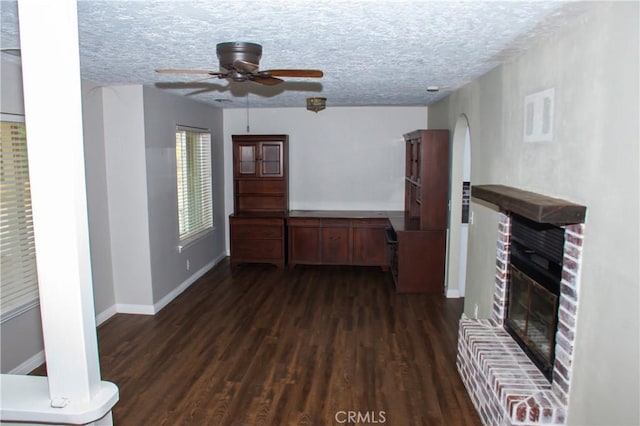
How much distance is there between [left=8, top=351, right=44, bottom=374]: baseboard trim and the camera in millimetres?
3541

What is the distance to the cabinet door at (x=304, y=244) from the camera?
262 inches

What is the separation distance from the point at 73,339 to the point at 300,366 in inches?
89.1

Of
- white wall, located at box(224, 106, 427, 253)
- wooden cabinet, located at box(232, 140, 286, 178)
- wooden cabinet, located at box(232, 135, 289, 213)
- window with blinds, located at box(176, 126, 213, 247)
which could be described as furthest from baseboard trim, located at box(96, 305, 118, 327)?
white wall, located at box(224, 106, 427, 253)

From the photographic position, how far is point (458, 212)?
5285 mm

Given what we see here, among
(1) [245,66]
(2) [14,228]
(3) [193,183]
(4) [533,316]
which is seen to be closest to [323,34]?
(1) [245,66]

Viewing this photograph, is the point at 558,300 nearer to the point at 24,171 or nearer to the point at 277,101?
the point at 24,171

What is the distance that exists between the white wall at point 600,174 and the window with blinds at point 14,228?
3747 mm

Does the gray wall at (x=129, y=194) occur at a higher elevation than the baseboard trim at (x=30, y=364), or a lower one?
higher

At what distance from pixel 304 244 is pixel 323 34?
439 cm

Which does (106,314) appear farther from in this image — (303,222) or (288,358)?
(303,222)

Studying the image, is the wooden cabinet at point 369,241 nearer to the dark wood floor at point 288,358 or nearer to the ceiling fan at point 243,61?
the dark wood floor at point 288,358

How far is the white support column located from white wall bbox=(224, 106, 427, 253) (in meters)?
5.44

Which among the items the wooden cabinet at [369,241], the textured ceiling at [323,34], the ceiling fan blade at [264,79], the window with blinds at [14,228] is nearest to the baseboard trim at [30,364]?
the window with blinds at [14,228]

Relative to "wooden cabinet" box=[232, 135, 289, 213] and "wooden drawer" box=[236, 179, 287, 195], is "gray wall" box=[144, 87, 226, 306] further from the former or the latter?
"wooden drawer" box=[236, 179, 287, 195]
